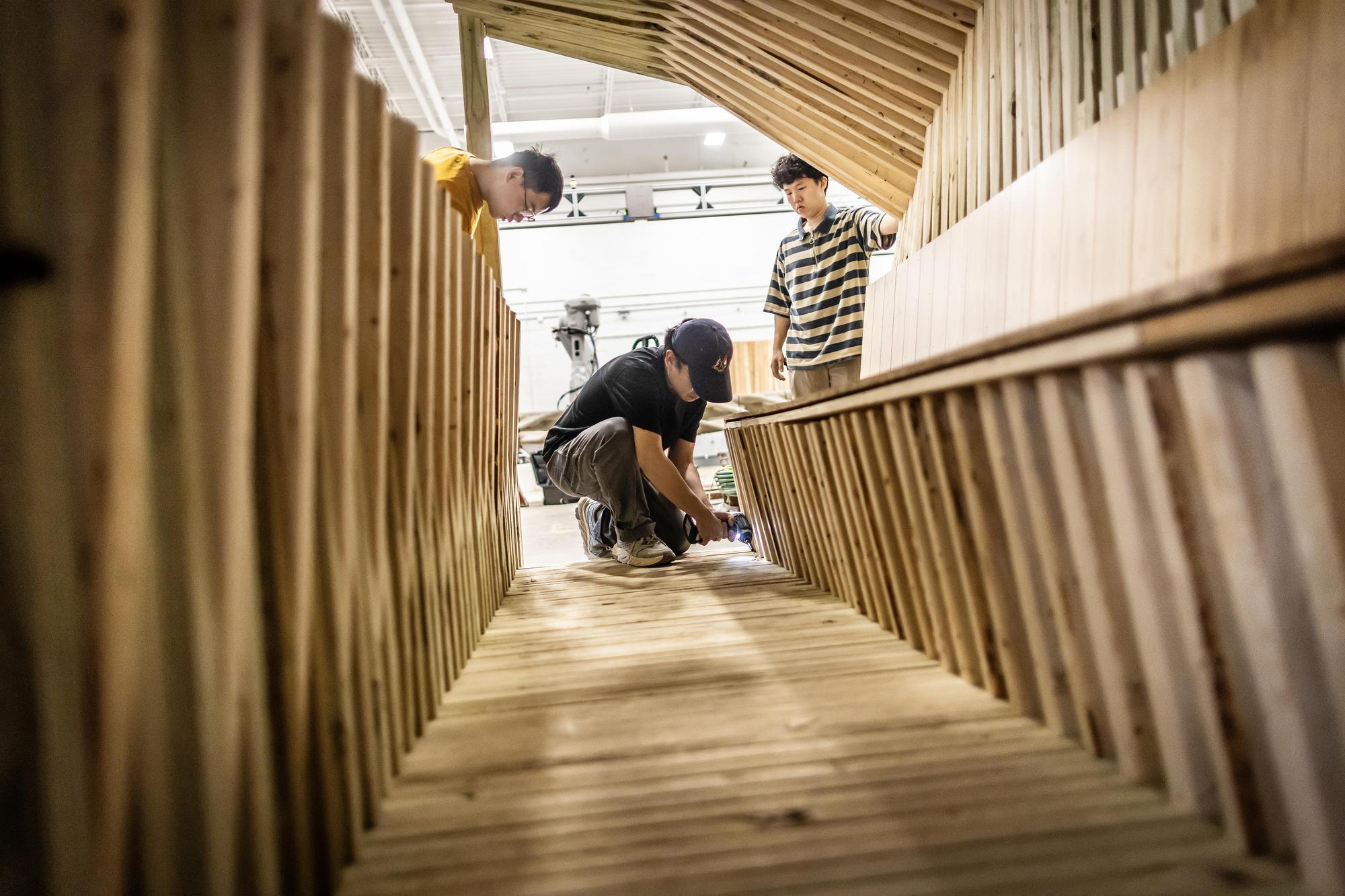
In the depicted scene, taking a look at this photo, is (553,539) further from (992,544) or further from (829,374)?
(992,544)

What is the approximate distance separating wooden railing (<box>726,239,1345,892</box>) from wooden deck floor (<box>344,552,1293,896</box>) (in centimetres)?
8

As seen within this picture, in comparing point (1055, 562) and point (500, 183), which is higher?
point (500, 183)

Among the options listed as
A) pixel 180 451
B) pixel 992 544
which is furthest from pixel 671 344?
pixel 180 451

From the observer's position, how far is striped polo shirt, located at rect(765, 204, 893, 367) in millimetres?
Answer: 3758

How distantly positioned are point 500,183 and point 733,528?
1.78 m

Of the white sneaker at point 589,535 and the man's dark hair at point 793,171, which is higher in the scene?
the man's dark hair at point 793,171

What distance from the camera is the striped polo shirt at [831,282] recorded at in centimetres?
376

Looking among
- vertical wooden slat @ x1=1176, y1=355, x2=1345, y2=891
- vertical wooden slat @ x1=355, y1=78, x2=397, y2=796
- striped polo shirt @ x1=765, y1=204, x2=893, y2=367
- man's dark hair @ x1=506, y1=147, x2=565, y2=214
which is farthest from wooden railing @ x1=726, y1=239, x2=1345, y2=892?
striped polo shirt @ x1=765, y1=204, x2=893, y2=367

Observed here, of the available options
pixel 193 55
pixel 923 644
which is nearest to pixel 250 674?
pixel 193 55

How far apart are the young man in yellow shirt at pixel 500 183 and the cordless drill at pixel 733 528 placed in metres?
1.51

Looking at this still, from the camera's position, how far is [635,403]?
3.14m

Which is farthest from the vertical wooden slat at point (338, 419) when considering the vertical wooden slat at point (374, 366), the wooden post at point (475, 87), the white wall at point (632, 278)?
the white wall at point (632, 278)

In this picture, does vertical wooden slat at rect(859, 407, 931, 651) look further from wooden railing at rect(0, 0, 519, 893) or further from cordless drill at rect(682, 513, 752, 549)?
cordless drill at rect(682, 513, 752, 549)

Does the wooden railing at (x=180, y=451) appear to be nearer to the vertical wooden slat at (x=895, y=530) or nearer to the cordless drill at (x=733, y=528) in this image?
the vertical wooden slat at (x=895, y=530)
